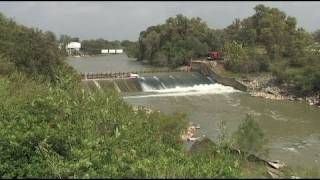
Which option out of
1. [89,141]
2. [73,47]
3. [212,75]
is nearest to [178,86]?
[212,75]

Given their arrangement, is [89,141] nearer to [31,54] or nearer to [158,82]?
[31,54]

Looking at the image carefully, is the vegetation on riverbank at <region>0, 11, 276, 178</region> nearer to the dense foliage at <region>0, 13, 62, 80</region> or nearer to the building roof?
the dense foliage at <region>0, 13, 62, 80</region>

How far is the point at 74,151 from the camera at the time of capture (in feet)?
41.8

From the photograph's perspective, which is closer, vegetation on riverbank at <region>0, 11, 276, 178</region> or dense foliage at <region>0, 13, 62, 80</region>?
vegetation on riverbank at <region>0, 11, 276, 178</region>

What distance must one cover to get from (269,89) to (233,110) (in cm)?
854

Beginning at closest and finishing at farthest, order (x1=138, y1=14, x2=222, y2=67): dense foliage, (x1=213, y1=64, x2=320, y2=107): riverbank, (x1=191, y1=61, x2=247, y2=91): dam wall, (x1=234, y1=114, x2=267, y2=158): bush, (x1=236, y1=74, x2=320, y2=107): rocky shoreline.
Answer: (x1=234, y1=114, x2=267, y2=158): bush
(x1=236, y1=74, x2=320, y2=107): rocky shoreline
(x1=213, y1=64, x2=320, y2=107): riverbank
(x1=191, y1=61, x2=247, y2=91): dam wall
(x1=138, y1=14, x2=222, y2=67): dense foliage

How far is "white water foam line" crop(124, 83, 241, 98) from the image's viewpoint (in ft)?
132

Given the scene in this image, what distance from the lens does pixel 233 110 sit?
3322 centimetres

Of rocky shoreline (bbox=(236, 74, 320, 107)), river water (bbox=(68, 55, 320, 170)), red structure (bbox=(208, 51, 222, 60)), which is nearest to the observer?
river water (bbox=(68, 55, 320, 170))

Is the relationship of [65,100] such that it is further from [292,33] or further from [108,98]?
[292,33]

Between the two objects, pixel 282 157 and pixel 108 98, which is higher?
pixel 108 98

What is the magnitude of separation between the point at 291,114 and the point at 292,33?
64.2 feet

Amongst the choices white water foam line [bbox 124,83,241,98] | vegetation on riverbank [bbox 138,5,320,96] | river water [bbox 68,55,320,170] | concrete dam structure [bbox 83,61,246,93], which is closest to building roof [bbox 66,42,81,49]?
vegetation on riverbank [bbox 138,5,320,96]

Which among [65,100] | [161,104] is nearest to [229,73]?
[161,104]
